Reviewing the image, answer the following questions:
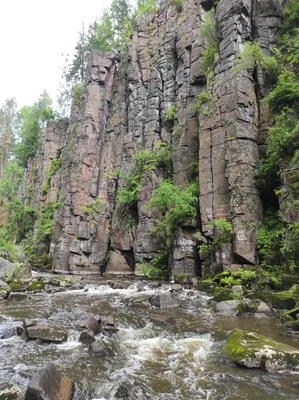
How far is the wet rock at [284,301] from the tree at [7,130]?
211 ft

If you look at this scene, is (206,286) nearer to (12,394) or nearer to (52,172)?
(12,394)

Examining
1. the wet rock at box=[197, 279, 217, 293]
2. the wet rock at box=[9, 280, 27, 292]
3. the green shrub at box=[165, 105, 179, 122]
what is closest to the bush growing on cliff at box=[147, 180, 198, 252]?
the wet rock at box=[197, 279, 217, 293]

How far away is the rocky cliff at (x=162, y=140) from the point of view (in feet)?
67.4

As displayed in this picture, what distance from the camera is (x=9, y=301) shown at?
576 inches

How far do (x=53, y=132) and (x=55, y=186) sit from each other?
33.7 feet

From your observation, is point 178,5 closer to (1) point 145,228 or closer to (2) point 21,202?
(1) point 145,228

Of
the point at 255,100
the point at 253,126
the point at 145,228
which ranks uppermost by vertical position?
the point at 255,100

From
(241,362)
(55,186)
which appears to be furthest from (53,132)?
(241,362)

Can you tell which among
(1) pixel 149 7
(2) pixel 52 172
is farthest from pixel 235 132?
(2) pixel 52 172

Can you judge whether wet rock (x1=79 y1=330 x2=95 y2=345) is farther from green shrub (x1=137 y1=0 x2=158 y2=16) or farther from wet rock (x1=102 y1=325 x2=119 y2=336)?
green shrub (x1=137 y1=0 x2=158 y2=16)

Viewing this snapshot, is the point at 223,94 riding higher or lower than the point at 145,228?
higher

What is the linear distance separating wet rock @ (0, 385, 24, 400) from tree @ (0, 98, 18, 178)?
6644 centimetres

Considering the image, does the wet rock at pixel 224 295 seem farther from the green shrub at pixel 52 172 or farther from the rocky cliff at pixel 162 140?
the green shrub at pixel 52 172

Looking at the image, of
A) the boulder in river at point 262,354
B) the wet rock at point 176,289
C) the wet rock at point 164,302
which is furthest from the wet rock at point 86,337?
the wet rock at point 176,289
